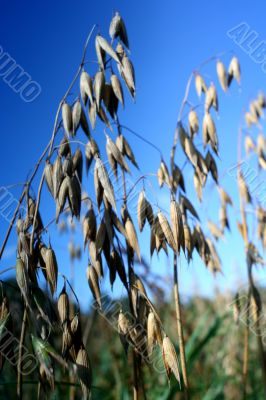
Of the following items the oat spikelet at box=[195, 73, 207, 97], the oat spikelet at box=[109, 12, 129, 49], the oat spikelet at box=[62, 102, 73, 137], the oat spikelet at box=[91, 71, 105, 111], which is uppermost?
the oat spikelet at box=[195, 73, 207, 97]

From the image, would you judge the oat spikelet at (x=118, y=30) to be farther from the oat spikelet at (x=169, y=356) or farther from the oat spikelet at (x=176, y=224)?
the oat spikelet at (x=169, y=356)

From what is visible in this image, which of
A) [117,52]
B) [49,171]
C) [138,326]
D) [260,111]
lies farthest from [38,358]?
[260,111]

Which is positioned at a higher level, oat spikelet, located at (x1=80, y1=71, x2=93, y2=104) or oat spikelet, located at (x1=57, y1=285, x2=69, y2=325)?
oat spikelet, located at (x1=80, y1=71, x2=93, y2=104)

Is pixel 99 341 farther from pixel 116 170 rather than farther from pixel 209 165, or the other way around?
pixel 116 170

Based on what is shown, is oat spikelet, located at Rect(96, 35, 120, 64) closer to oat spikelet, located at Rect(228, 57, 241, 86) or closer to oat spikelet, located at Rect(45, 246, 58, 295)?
oat spikelet, located at Rect(45, 246, 58, 295)

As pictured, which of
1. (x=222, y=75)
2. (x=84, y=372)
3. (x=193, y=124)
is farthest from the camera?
(x=222, y=75)

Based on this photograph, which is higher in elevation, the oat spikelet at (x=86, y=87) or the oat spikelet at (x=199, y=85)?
the oat spikelet at (x=199, y=85)

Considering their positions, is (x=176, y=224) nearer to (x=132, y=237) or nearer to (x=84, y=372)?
(x=132, y=237)

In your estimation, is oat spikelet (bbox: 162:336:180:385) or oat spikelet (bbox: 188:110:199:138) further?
oat spikelet (bbox: 188:110:199:138)

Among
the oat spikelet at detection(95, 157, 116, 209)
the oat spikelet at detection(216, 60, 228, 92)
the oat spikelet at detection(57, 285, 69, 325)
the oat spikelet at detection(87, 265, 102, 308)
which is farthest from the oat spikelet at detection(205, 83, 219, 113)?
the oat spikelet at detection(57, 285, 69, 325)

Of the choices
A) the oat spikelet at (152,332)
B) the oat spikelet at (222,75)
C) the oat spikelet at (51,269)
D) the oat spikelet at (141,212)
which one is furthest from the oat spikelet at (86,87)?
the oat spikelet at (222,75)

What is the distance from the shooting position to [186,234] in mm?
1676

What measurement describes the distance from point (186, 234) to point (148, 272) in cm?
60

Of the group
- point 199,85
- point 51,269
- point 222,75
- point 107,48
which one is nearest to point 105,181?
point 51,269
